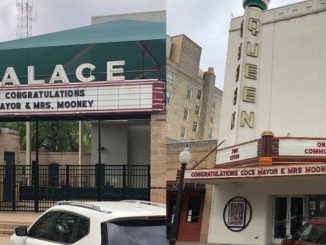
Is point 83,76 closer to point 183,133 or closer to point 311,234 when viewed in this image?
point 183,133

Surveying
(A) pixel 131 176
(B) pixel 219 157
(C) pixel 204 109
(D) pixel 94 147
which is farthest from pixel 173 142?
(D) pixel 94 147

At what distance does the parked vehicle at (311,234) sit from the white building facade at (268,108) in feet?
1.29

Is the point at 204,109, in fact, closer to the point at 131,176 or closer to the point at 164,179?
the point at 164,179

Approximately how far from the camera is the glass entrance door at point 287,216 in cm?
287

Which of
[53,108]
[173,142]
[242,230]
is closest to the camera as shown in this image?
[173,142]

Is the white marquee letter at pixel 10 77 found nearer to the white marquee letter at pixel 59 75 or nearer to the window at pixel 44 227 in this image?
the white marquee letter at pixel 59 75

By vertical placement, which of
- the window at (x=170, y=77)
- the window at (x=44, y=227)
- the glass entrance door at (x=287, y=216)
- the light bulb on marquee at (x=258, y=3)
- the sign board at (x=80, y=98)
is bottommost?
the window at (x=44, y=227)

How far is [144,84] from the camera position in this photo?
15.5m

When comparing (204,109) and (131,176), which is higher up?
(204,109)

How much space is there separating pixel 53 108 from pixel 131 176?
698cm

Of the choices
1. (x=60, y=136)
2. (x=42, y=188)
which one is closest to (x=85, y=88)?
(x=42, y=188)

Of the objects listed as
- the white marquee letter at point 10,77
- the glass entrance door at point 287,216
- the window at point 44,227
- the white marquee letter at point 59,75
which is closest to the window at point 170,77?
the glass entrance door at point 287,216

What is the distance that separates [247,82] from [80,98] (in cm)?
1368

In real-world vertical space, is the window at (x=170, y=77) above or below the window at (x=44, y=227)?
above
